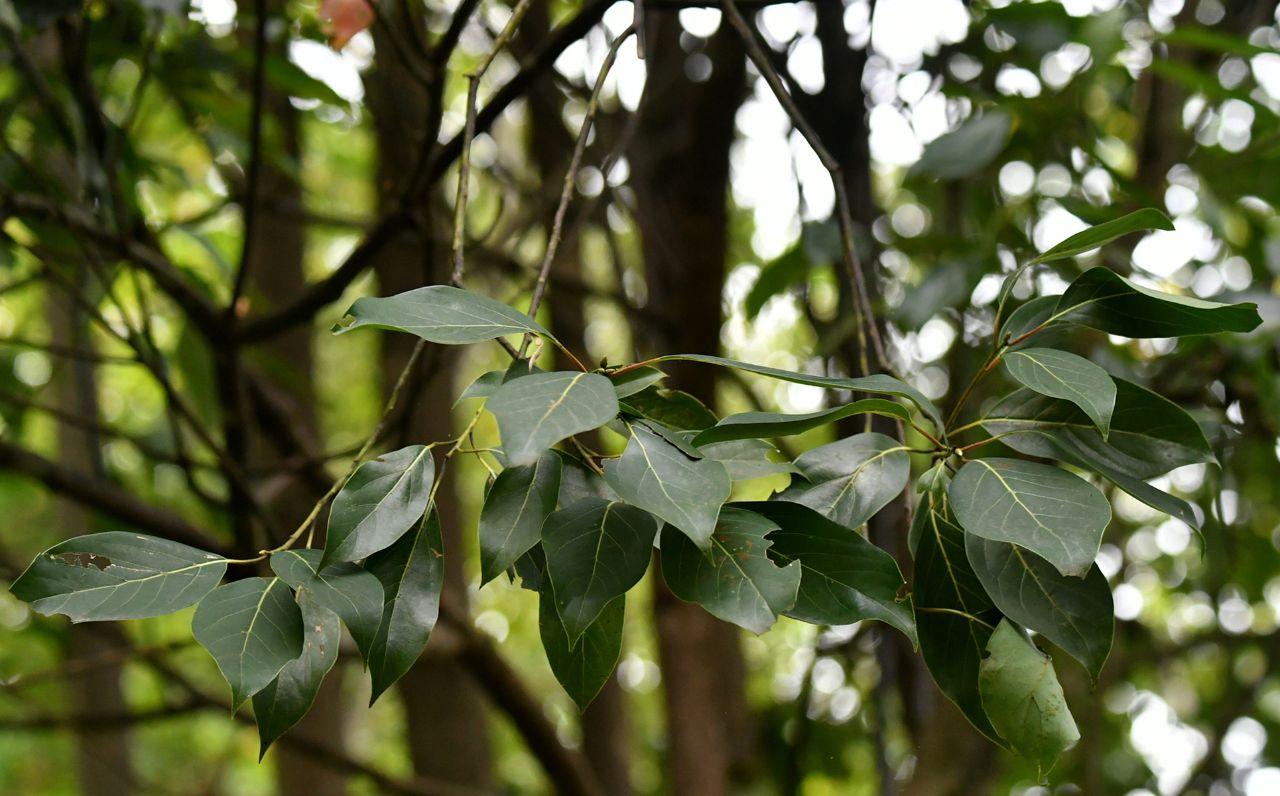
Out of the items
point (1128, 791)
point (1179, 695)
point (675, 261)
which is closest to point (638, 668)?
point (1179, 695)

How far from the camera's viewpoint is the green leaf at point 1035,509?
537 millimetres

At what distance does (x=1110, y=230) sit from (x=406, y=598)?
0.41 meters

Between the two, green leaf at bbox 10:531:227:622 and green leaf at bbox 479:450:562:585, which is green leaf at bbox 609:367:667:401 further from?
green leaf at bbox 10:531:227:622

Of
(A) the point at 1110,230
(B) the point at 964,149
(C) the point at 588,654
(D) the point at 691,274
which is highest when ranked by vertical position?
(A) the point at 1110,230

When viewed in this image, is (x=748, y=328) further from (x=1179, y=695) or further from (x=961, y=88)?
(x=1179, y=695)

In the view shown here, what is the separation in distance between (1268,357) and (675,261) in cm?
95

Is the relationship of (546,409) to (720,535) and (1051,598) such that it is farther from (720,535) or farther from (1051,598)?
(1051,598)

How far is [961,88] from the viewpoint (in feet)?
5.20

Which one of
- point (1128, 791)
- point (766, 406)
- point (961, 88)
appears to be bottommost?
point (1128, 791)

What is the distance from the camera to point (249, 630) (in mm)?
533

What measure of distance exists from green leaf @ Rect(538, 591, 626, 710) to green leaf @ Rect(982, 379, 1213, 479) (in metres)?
0.23

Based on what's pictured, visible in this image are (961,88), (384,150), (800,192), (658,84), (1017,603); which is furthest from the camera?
(658,84)

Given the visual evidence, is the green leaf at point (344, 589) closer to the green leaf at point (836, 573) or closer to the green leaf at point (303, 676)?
the green leaf at point (303, 676)

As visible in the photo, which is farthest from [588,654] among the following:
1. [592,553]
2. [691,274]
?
[691,274]
